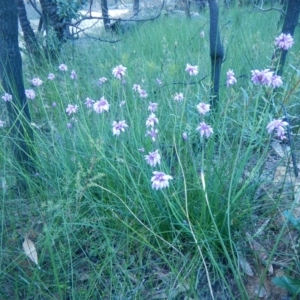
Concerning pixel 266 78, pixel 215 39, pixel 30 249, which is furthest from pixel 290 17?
pixel 30 249

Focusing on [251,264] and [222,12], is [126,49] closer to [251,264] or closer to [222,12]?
[222,12]

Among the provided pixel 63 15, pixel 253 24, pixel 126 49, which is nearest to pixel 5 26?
pixel 126 49

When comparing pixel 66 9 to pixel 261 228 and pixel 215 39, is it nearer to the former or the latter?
pixel 215 39

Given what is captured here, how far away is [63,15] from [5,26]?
2911 mm

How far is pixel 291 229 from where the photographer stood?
1606mm

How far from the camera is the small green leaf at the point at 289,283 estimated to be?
4.25ft

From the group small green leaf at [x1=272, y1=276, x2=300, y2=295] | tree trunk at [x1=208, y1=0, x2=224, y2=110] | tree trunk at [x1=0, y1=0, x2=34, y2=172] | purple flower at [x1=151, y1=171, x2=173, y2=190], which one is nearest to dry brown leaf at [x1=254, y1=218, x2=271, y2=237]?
small green leaf at [x1=272, y1=276, x2=300, y2=295]

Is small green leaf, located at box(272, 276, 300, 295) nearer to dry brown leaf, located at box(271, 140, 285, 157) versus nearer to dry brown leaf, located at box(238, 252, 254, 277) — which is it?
dry brown leaf, located at box(238, 252, 254, 277)

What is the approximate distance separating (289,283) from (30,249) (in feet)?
3.14

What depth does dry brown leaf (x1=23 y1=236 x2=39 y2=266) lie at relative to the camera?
1479mm

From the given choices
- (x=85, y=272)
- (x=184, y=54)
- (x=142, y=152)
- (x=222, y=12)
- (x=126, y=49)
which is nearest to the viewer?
(x=85, y=272)

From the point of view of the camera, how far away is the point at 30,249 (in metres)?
1.54

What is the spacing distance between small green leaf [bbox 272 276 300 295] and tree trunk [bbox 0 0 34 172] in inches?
48.8

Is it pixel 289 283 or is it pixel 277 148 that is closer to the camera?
pixel 289 283
